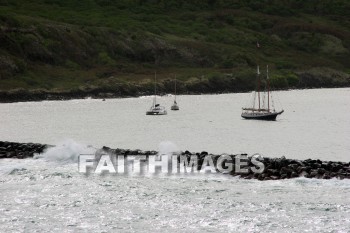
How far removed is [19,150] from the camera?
57125mm

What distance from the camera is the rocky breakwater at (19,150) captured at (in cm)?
5462

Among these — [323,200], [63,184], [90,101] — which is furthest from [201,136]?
[90,101]

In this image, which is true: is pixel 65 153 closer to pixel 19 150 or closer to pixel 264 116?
pixel 19 150

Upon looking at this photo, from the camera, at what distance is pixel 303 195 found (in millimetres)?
37219

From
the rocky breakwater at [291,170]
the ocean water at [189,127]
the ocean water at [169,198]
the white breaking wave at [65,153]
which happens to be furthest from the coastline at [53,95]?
the rocky breakwater at [291,170]

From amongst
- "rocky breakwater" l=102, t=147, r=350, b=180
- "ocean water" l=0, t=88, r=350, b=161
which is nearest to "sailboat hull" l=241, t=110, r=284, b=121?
"ocean water" l=0, t=88, r=350, b=161

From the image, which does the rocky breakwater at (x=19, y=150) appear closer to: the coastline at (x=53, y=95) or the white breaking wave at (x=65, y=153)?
the white breaking wave at (x=65, y=153)

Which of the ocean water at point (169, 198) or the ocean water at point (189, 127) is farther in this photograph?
the ocean water at point (189, 127)

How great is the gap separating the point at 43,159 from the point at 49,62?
148076 millimetres

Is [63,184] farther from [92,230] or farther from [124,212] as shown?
[92,230]

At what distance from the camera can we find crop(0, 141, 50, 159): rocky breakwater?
54.6 m

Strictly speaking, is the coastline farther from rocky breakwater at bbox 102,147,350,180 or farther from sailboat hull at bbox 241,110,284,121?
rocky breakwater at bbox 102,147,350,180

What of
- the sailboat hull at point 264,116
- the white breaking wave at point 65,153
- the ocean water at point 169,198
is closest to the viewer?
the ocean water at point 169,198

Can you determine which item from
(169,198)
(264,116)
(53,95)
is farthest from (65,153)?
(53,95)
